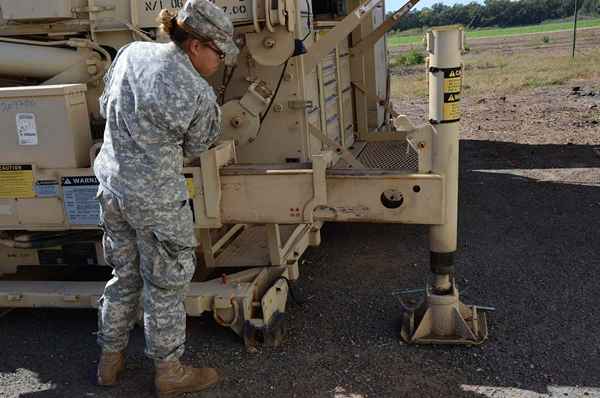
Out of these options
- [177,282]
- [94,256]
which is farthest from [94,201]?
[177,282]

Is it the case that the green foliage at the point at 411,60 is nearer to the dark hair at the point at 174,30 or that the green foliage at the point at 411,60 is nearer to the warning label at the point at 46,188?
the warning label at the point at 46,188

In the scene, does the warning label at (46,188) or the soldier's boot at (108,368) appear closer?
the soldier's boot at (108,368)

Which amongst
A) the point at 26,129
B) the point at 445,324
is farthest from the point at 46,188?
the point at 445,324

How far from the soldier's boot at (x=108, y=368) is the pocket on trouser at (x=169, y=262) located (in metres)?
0.57

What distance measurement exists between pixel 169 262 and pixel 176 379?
0.61m

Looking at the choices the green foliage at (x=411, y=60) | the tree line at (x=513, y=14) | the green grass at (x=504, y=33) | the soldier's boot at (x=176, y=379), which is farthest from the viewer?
the tree line at (x=513, y=14)

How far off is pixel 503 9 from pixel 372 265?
2691 inches

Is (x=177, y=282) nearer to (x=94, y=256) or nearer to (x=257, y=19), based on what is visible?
(x=94, y=256)

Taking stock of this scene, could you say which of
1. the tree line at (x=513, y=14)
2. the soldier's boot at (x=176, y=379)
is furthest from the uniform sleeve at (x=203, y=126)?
→ the tree line at (x=513, y=14)

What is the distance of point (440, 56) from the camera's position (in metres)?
3.29

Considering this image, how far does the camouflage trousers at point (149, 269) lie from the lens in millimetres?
3043

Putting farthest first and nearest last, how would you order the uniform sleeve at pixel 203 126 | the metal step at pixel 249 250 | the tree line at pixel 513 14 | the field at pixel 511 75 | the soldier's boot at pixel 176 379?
the tree line at pixel 513 14 < the field at pixel 511 75 < the metal step at pixel 249 250 < the soldier's boot at pixel 176 379 < the uniform sleeve at pixel 203 126

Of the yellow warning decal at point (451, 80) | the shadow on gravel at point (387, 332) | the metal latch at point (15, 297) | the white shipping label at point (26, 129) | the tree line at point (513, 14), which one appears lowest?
the shadow on gravel at point (387, 332)

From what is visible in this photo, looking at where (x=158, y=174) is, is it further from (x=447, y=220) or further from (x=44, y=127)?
(x=447, y=220)
